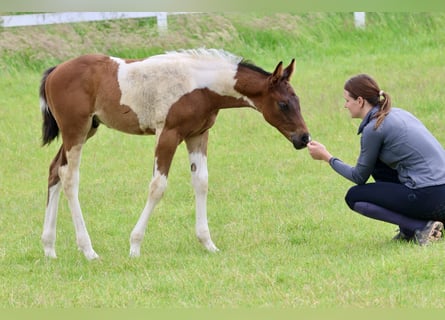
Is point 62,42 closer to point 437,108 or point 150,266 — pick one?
point 437,108

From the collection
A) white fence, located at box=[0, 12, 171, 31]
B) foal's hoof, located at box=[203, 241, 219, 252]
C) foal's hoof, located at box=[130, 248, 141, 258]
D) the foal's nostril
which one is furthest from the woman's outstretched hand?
white fence, located at box=[0, 12, 171, 31]

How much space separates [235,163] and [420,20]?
24.6 feet

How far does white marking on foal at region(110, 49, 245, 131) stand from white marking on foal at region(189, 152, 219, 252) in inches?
21.6

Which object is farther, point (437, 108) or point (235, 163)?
point (437, 108)

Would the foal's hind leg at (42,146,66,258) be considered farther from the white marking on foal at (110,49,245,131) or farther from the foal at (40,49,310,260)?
the white marking on foal at (110,49,245,131)

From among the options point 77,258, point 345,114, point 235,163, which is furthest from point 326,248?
point 345,114

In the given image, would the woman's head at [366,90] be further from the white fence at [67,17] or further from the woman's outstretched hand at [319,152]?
the white fence at [67,17]

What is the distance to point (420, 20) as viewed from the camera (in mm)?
19078

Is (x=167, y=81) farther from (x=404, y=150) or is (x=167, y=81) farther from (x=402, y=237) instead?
(x=402, y=237)

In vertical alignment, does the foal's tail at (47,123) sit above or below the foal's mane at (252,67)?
below

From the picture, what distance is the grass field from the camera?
23.8 feet

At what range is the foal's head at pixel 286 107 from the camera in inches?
338

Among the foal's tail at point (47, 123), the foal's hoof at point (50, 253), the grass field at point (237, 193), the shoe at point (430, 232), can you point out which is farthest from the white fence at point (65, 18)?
the shoe at point (430, 232)

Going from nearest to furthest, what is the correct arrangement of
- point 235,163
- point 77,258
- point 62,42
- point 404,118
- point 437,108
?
point 404,118 → point 77,258 → point 235,163 → point 437,108 → point 62,42
